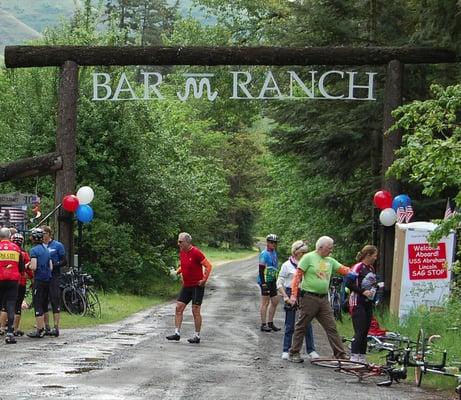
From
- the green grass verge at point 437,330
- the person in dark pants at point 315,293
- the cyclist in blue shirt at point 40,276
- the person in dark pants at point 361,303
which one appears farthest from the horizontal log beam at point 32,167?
the person in dark pants at point 361,303

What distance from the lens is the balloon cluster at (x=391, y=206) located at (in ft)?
64.5

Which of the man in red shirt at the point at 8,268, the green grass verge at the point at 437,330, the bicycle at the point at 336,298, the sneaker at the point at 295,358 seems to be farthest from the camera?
the bicycle at the point at 336,298

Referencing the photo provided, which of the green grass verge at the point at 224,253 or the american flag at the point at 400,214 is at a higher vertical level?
the american flag at the point at 400,214

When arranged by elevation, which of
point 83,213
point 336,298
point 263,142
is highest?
point 263,142

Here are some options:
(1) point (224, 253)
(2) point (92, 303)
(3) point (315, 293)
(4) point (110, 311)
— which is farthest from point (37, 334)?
(1) point (224, 253)

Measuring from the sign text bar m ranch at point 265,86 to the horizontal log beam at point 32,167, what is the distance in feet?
5.41

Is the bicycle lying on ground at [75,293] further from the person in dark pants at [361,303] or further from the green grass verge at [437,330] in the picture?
the person in dark pants at [361,303]

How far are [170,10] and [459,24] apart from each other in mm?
97046

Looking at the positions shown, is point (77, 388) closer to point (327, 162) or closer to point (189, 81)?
point (189, 81)

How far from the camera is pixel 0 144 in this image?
3105 centimetres

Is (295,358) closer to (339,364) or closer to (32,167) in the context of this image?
(339,364)

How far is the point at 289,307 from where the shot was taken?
14.3 m

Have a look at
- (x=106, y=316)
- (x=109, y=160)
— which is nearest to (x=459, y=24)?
(x=106, y=316)

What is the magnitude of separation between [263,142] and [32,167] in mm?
10561
